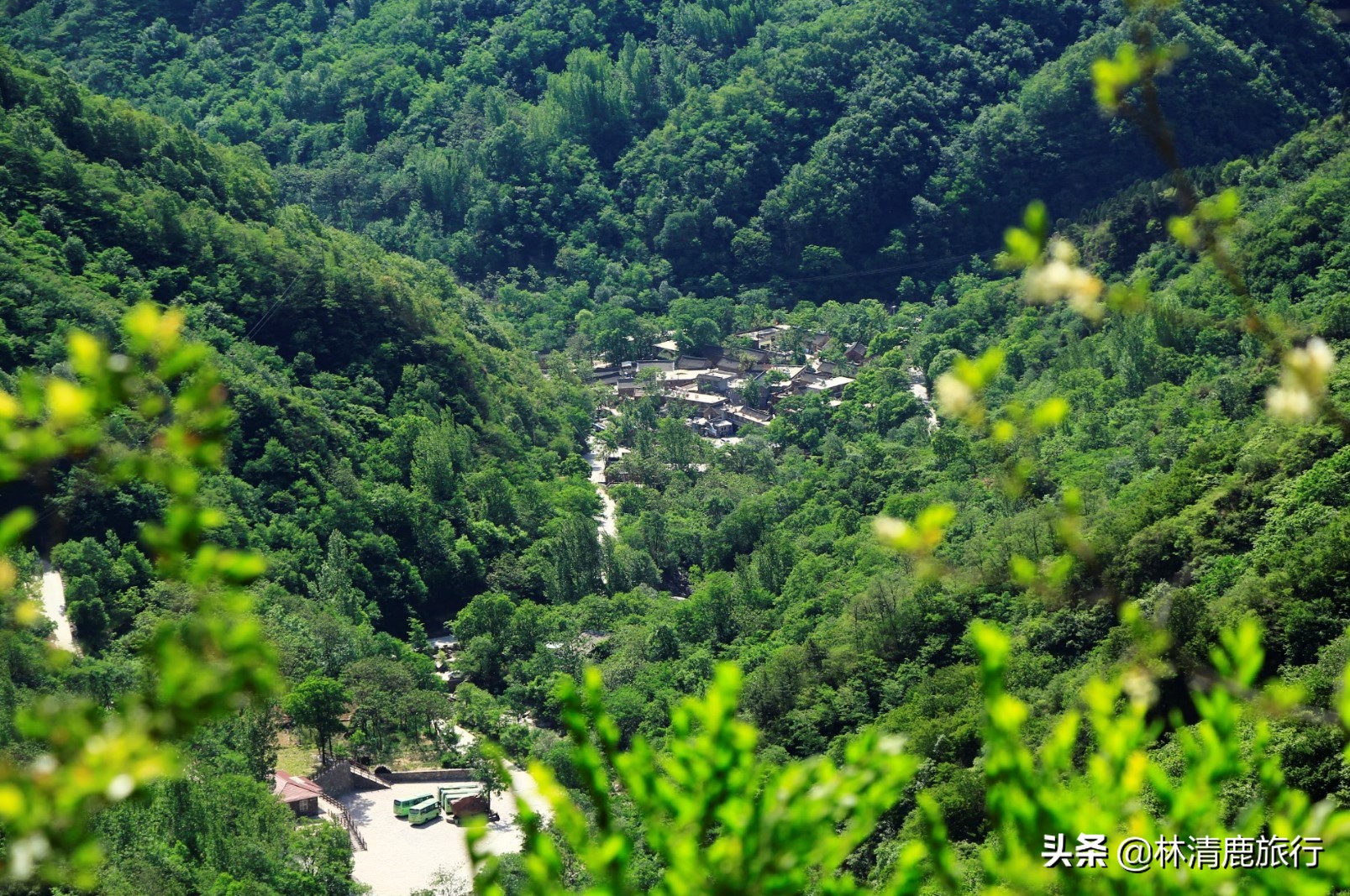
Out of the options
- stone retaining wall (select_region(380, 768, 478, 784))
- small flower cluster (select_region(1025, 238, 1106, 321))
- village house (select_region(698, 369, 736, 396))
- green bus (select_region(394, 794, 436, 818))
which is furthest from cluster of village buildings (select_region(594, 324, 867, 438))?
small flower cluster (select_region(1025, 238, 1106, 321))

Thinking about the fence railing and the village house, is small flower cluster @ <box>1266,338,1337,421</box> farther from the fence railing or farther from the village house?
the village house

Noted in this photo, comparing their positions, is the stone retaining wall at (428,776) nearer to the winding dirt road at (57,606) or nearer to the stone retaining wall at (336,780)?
the stone retaining wall at (336,780)

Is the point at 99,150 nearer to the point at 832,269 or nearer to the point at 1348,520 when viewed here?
the point at 832,269

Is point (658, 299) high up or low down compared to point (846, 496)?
up

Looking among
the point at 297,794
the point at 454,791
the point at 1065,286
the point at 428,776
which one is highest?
the point at 428,776

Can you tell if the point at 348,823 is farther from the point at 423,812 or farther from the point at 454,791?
the point at 454,791

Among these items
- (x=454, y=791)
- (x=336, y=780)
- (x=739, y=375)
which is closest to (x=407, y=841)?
(x=454, y=791)

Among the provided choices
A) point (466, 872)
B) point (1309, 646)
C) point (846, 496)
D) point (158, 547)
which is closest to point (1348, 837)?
point (158, 547)
